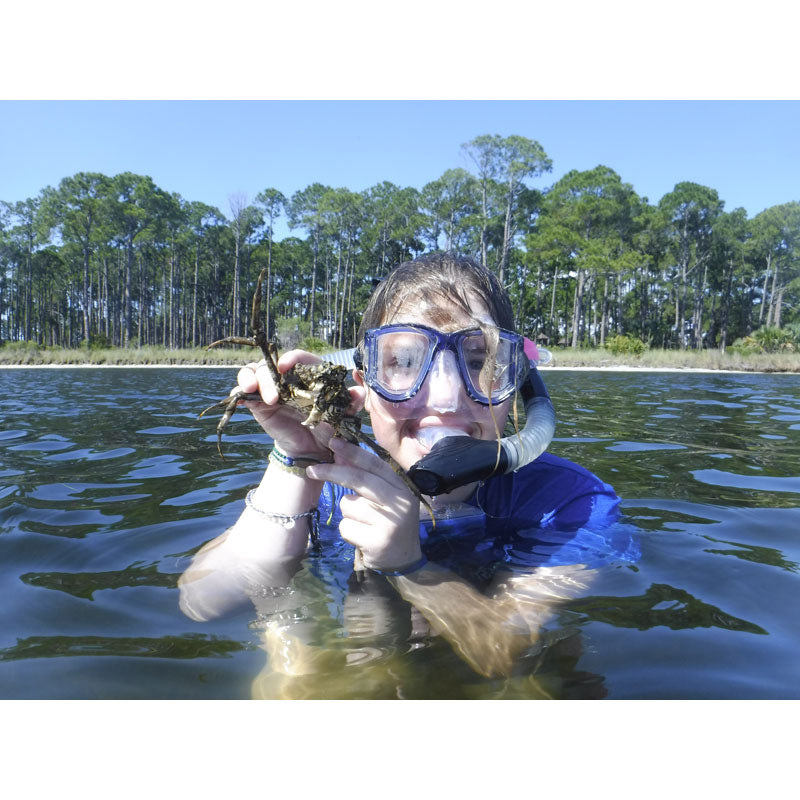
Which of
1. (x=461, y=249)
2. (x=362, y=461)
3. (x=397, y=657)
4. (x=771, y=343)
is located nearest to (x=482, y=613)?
(x=397, y=657)

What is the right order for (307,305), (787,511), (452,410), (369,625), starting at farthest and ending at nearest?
(307,305) < (787,511) < (452,410) < (369,625)

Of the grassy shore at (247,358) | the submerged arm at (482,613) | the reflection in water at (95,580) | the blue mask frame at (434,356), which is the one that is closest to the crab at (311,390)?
the blue mask frame at (434,356)

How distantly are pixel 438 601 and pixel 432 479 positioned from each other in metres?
0.42

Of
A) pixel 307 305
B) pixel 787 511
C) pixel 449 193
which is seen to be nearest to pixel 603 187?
pixel 449 193

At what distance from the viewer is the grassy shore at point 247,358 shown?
93.7 ft

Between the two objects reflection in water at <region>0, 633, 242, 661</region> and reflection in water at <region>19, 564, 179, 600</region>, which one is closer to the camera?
reflection in water at <region>0, 633, 242, 661</region>

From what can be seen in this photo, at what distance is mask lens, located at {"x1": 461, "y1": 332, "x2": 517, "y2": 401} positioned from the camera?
7.53 ft

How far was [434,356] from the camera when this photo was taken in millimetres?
2289

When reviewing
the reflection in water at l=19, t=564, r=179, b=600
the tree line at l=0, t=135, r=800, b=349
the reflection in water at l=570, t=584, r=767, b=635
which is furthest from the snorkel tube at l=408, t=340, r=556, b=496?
the tree line at l=0, t=135, r=800, b=349

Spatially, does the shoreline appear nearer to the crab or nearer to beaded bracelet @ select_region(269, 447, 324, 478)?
beaded bracelet @ select_region(269, 447, 324, 478)

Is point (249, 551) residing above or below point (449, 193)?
below

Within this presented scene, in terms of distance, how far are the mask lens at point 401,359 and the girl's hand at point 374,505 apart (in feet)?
1.66

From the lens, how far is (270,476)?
2.11 meters
